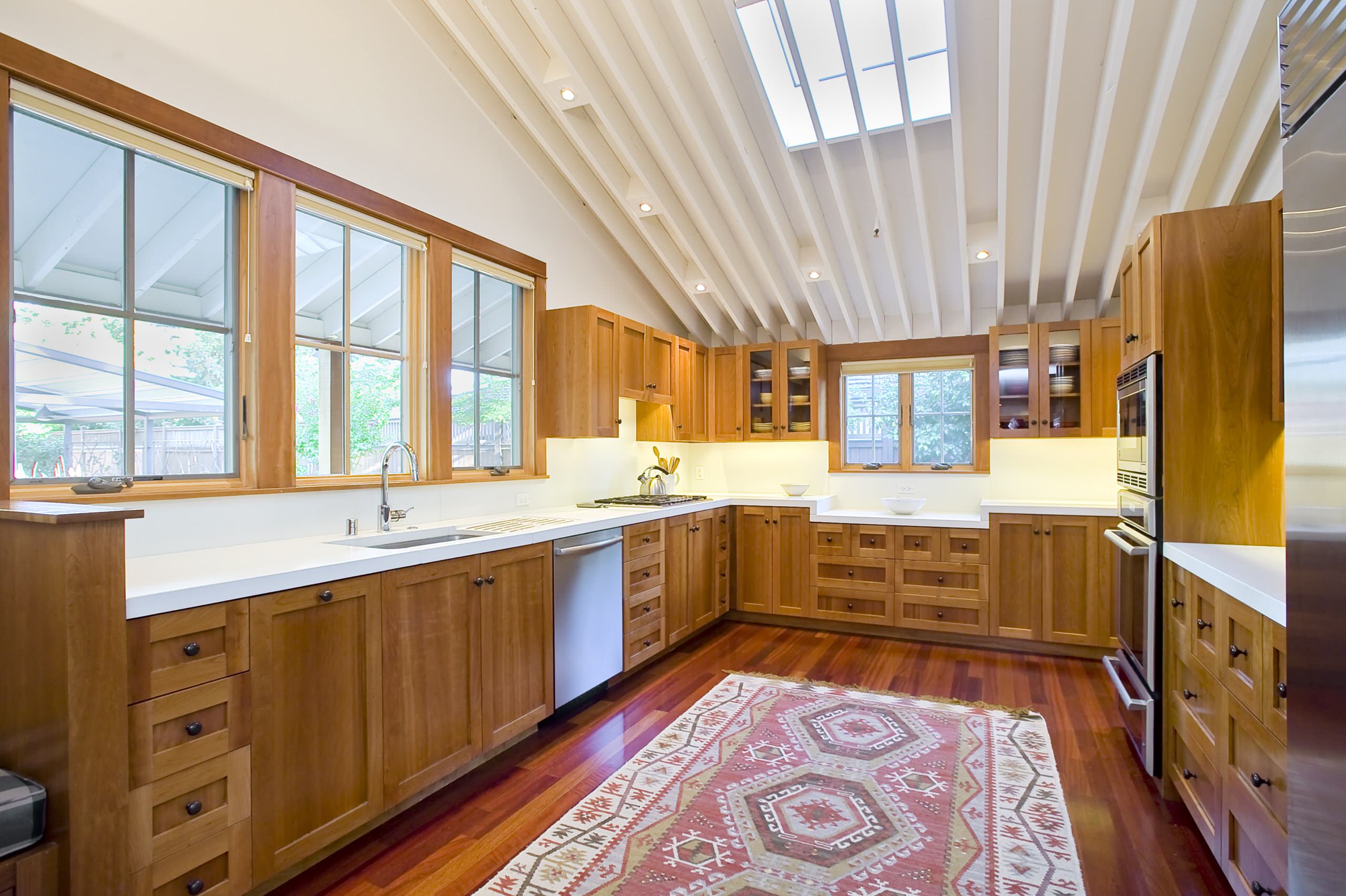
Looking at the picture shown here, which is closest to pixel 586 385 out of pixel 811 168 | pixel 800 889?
pixel 811 168

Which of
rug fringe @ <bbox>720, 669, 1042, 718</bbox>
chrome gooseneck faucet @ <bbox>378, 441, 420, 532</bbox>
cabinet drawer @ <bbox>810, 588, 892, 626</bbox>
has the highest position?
chrome gooseneck faucet @ <bbox>378, 441, 420, 532</bbox>

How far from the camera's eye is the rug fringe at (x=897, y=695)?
3369 millimetres

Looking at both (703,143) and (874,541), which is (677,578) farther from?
(703,143)

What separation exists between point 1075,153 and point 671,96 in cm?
224

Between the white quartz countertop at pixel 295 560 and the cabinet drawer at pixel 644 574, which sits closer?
the white quartz countertop at pixel 295 560

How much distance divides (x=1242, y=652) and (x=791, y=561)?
10.8ft

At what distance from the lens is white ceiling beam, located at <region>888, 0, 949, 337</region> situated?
2955mm

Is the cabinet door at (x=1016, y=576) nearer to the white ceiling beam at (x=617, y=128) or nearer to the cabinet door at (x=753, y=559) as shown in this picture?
the cabinet door at (x=753, y=559)

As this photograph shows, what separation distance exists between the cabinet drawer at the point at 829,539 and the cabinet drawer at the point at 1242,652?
113 inches

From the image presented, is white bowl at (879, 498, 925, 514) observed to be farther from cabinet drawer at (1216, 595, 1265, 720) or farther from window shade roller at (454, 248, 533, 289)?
window shade roller at (454, 248, 533, 289)

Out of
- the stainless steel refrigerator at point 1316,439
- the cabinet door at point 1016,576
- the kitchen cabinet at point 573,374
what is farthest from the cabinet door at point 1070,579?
the stainless steel refrigerator at point 1316,439

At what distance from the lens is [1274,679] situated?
1668 millimetres

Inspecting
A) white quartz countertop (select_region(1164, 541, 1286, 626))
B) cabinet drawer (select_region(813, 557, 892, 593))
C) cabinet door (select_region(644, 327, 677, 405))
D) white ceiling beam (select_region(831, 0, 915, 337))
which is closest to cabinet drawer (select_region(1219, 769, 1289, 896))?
white quartz countertop (select_region(1164, 541, 1286, 626))

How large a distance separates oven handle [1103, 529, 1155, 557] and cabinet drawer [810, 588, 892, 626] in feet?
6.17
